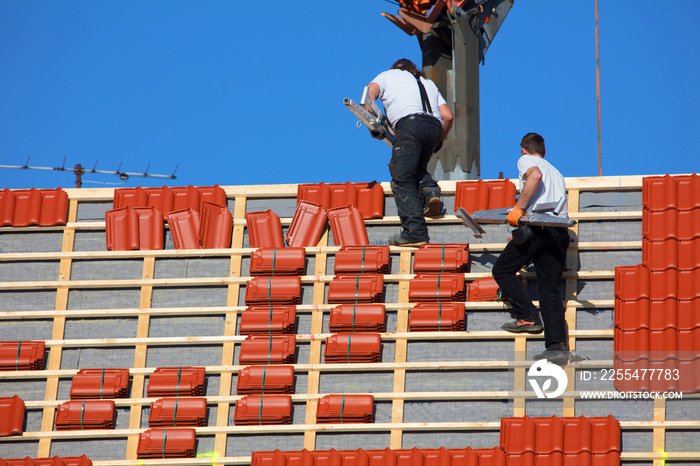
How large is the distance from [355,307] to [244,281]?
131cm

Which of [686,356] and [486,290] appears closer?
[686,356]

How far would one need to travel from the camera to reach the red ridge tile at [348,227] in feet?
32.6

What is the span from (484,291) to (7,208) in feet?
18.4

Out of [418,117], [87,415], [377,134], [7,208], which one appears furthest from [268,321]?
[7,208]

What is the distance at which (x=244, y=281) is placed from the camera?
9.80m

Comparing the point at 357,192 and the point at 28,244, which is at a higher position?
the point at 357,192

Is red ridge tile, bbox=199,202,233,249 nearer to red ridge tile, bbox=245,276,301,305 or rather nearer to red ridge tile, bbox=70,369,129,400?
red ridge tile, bbox=245,276,301,305

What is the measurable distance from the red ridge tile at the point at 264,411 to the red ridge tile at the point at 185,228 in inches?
81.5

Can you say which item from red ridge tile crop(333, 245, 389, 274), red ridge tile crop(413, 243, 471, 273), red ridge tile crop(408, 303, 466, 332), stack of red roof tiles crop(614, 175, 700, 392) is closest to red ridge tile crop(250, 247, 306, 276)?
red ridge tile crop(333, 245, 389, 274)

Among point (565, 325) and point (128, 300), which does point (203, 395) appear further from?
point (565, 325)

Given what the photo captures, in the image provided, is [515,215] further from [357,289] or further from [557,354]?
[357,289]

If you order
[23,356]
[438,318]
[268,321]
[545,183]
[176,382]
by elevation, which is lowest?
[176,382]

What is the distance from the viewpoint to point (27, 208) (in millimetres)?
10578

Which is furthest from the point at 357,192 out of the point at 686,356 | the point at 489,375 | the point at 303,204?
the point at 686,356
